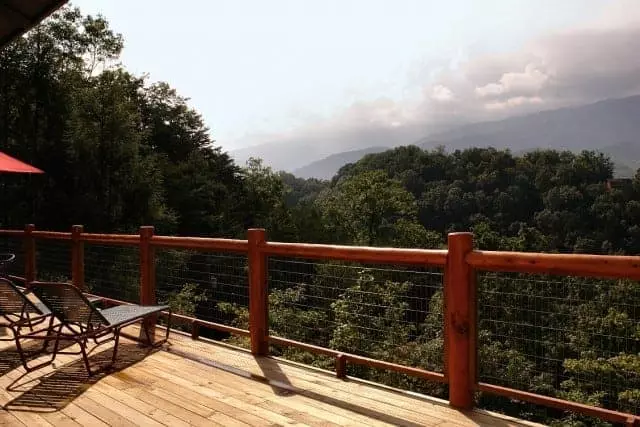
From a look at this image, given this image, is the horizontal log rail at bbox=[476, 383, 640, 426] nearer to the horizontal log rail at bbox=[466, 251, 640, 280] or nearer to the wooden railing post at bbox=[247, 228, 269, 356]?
the horizontal log rail at bbox=[466, 251, 640, 280]

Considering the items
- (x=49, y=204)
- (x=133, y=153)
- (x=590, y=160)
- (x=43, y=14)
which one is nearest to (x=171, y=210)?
(x=133, y=153)

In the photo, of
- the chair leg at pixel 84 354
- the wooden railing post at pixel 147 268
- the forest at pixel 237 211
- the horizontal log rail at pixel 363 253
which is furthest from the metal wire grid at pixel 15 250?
the horizontal log rail at pixel 363 253

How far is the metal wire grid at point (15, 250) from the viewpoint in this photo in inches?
324

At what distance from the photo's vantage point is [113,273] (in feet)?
24.0

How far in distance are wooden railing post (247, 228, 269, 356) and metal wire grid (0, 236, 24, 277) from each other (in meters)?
5.28

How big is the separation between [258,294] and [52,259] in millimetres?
4804

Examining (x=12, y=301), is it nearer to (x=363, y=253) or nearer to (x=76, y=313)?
(x=76, y=313)

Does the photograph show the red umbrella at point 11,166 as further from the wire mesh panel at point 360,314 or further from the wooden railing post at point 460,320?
the wooden railing post at point 460,320

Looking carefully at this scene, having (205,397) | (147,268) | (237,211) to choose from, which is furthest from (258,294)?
(237,211)

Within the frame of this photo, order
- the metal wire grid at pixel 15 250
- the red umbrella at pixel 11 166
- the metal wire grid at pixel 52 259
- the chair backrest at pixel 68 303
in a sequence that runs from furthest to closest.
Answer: the metal wire grid at pixel 15 250 < the metal wire grid at pixel 52 259 < the red umbrella at pixel 11 166 < the chair backrest at pixel 68 303

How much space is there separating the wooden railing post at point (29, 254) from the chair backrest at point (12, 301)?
10.9 feet

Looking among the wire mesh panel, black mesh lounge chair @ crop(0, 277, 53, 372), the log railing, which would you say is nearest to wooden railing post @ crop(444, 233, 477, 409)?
the log railing

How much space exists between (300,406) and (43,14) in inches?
161

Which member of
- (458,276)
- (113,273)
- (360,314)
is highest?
(458,276)
